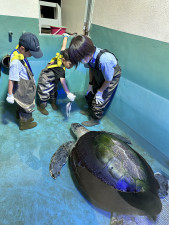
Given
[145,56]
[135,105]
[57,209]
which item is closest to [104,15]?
[145,56]

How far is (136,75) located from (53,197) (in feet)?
5.22

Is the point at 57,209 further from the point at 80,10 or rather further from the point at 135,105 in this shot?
the point at 80,10

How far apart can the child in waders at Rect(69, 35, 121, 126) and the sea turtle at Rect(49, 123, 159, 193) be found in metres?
0.58

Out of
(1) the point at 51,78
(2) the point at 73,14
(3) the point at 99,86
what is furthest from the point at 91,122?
(2) the point at 73,14

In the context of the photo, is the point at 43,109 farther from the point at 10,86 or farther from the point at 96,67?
the point at 96,67

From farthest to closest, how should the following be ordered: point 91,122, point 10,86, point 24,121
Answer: point 91,122, point 24,121, point 10,86

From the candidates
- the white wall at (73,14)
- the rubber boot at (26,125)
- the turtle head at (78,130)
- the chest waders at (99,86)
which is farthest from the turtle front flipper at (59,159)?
the white wall at (73,14)

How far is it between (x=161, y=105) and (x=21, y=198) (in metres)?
1.59

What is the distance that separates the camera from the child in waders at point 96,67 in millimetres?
1351

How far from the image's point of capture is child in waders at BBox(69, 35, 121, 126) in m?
1.35

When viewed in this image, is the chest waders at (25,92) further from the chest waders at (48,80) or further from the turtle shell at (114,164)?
the turtle shell at (114,164)

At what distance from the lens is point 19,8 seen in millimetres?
1732

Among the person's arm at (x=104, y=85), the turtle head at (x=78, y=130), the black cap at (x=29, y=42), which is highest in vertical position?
the black cap at (x=29, y=42)

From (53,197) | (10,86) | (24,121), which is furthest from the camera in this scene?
(24,121)
